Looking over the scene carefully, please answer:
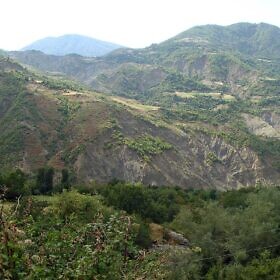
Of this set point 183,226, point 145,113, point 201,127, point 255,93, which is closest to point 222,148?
point 201,127

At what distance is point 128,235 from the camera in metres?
7.30

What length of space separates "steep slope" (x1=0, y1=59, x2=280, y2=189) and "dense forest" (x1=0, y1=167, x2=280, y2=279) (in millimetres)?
12994

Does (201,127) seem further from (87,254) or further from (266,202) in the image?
(87,254)

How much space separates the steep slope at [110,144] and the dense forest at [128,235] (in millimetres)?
12994

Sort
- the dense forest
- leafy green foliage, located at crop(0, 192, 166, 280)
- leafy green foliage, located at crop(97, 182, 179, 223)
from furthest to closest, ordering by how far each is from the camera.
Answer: leafy green foliage, located at crop(97, 182, 179, 223) < the dense forest < leafy green foliage, located at crop(0, 192, 166, 280)

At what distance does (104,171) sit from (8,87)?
29639 millimetres

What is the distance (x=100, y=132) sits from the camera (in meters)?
80.6

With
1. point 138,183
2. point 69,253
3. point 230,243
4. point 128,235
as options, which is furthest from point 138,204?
point 69,253

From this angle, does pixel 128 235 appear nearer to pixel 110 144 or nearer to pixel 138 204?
pixel 138 204

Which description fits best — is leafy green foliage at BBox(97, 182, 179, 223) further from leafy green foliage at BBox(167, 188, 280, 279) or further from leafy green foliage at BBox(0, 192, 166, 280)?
leafy green foliage at BBox(0, 192, 166, 280)

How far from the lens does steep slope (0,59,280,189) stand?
74438mm

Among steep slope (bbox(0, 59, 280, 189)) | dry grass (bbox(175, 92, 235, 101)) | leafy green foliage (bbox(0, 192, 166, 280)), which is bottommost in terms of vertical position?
steep slope (bbox(0, 59, 280, 189))

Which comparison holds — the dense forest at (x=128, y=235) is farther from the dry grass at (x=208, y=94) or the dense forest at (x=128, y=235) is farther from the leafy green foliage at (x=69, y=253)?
the dry grass at (x=208, y=94)

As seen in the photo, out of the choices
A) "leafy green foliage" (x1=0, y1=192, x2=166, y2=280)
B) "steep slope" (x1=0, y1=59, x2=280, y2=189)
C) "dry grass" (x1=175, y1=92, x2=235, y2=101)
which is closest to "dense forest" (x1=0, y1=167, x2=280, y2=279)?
"leafy green foliage" (x1=0, y1=192, x2=166, y2=280)
